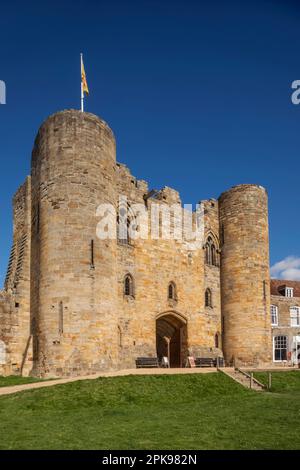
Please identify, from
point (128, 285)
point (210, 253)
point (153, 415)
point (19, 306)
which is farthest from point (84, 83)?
point (153, 415)

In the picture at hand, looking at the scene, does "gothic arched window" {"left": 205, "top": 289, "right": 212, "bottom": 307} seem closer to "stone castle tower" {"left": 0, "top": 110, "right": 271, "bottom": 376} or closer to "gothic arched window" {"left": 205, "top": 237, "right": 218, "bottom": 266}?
"stone castle tower" {"left": 0, "top": 110, "right": 271, "bottom": 376}

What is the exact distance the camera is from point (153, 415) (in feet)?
46.6

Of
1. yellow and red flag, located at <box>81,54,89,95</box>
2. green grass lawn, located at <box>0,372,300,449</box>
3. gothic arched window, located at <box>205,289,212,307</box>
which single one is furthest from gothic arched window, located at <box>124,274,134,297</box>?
yellow and red flag, located at <box>81,54,89,95</box>

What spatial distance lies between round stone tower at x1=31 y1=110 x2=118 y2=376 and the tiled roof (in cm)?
2163

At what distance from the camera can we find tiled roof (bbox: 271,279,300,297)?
42094 mm

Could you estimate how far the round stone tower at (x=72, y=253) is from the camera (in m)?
22.0

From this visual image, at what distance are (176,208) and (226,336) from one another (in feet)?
26.8

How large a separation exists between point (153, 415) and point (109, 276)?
1005 cm

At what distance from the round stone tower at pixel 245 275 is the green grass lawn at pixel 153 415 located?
858 centimetres

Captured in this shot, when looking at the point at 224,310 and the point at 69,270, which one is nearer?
the point at 69,270

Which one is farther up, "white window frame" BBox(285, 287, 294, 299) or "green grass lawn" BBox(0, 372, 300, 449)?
"white window frame" BBox(285, 287, 294, 299)

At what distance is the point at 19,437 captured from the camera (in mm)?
11000

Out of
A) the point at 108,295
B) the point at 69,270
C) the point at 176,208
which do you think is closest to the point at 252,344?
the point at 176,208
